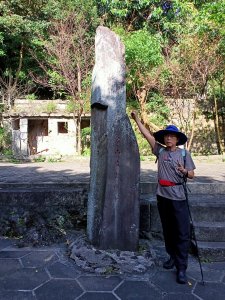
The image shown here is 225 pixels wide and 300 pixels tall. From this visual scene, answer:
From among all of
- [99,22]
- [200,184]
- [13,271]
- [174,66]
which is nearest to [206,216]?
[200,184]

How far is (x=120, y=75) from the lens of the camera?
3.86m

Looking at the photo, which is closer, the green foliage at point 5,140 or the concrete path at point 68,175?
the concrete path at point 68,175

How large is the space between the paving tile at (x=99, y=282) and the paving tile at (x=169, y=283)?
42cm

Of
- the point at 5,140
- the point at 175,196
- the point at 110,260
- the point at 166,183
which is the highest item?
the point at 5,140

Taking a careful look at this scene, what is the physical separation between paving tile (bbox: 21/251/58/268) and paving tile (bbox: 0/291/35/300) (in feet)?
2.00

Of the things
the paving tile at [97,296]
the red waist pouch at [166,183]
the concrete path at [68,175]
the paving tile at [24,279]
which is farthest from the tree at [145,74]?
the paving tile at [97,296]

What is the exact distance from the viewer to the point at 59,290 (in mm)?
2982

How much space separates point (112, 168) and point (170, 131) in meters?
0.84

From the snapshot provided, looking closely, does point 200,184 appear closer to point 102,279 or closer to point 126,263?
point 126,263

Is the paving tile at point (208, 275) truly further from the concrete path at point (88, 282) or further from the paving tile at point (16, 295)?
the paving tile at point (16, 295)

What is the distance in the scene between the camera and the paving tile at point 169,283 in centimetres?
303

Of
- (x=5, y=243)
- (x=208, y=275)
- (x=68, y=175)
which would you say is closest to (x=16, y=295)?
(x=5, y=243)

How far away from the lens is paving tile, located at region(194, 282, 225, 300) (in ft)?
9.48

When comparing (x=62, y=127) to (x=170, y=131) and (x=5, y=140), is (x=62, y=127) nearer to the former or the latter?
(x=5, y=140)
